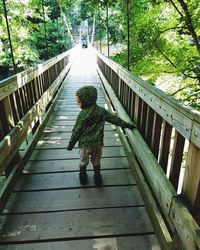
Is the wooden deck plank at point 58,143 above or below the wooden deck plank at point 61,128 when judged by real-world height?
above

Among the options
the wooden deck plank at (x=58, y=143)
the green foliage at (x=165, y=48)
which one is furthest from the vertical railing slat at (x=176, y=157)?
the green foliage at (x=165, y=48)

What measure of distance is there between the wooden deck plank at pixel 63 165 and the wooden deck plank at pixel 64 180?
10cm

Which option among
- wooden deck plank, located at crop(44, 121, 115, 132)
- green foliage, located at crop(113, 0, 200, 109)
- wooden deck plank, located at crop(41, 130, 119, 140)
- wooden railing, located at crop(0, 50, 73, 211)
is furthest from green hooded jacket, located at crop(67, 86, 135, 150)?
green foliage, located at crop(113, 0, 200, 109)

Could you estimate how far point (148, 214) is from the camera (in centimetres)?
191

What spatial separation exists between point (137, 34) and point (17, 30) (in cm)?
496

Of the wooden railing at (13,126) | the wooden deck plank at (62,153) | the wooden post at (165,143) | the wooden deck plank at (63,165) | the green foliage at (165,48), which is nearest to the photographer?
the wooden post at (165,143)

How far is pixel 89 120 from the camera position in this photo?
210 cm

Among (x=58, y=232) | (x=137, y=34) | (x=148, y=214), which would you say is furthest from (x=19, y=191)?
(x=137, y=34)

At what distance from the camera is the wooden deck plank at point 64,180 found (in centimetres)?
229

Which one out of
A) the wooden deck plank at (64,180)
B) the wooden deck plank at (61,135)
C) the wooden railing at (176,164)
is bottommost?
the wooden deck plank at (61,135)

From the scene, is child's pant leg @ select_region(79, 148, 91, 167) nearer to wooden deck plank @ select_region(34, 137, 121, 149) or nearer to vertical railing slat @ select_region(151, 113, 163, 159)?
vertical railing slat @ select_region(151, 113, 163, 159)

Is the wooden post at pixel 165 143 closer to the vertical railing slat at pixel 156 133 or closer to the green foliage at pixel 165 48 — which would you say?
the vertical railing slat at pixel 156 133

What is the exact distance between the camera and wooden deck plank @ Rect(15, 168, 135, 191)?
90.4 inches

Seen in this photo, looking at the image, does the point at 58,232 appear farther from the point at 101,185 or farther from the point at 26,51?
the point at 26,51
